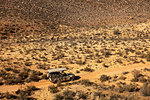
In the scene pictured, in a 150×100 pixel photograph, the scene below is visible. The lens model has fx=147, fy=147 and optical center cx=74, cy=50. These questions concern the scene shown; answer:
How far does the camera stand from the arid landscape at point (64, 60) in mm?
12881

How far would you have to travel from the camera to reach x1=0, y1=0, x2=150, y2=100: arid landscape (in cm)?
1288

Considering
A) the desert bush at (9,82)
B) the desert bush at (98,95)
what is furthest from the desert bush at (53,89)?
the desert bush at (9,82)

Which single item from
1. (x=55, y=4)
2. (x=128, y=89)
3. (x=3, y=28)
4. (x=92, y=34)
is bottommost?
(x=128, y=89)

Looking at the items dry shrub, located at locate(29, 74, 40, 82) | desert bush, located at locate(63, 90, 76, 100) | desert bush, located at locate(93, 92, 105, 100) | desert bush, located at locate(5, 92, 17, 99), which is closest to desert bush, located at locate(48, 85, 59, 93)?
desert bush, located at locate(63, 90, 76, 100)

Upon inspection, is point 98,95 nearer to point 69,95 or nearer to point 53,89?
point 69,95

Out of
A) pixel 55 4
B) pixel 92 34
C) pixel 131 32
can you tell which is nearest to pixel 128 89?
pixel 92 34

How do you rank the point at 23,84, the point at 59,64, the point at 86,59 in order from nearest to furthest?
the point at 23,84 → the point at 59,64 → the point at 86,59

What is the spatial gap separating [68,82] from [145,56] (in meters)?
14.5

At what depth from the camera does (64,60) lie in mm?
22844

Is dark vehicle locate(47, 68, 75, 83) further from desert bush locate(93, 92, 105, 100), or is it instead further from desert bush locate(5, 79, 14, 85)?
desert bush locate(93, 92, 105, 100)

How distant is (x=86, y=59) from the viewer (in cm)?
2323

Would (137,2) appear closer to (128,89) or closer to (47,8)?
(47,8)

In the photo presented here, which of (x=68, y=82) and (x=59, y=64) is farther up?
(x=59, y=64)

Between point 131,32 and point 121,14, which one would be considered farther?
point 121,14
